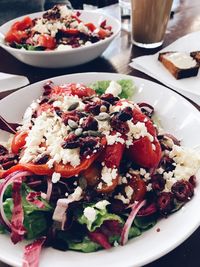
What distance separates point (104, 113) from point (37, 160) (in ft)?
0.63

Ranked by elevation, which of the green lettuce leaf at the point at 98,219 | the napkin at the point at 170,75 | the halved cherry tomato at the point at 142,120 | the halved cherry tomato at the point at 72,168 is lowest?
the napkin at the point at 170,75

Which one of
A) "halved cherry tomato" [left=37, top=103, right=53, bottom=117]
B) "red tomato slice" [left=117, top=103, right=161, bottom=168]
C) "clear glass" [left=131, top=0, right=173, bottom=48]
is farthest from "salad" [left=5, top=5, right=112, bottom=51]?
"red tomato slice" [left=117, top=103, right=161, bottom=168]

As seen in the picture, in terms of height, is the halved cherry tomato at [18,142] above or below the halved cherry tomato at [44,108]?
below

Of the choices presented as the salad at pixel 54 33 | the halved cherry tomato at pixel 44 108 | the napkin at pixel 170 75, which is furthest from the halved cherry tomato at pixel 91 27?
the halved cherry tomato at pixel 44 108

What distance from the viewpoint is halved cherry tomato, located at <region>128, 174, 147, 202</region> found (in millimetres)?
816

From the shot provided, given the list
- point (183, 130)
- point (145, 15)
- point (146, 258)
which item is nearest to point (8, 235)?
point (146, 258)

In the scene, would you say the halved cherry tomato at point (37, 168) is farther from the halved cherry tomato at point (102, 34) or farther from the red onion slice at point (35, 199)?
the halved cherry tomato at point (102, 34)

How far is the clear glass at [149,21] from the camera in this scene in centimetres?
154

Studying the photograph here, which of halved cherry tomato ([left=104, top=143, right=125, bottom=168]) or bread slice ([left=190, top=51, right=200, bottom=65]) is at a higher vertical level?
halved cherry tomato ([left=104, top=143, right=125, bottom=168])

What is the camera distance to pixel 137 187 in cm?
82

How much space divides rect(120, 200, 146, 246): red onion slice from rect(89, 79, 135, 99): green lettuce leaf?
43 centimetres

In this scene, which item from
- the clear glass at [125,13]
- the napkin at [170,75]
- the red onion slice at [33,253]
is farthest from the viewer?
the clear glass at [125,13]

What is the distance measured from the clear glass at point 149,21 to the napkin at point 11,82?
1.89 feet

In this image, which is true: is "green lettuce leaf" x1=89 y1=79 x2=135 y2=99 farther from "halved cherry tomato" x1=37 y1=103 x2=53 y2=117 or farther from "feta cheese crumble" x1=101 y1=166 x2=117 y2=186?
"feta cheese crumble" x1=101 y1=166 x2=117 y2=186
